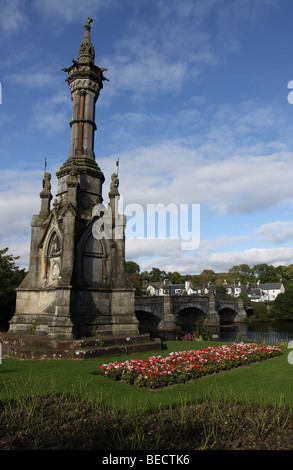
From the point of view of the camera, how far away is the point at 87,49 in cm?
1736

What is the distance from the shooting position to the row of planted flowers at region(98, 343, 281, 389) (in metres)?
8.79

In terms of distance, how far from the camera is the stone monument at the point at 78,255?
44.7 feet

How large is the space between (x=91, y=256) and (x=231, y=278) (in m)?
134

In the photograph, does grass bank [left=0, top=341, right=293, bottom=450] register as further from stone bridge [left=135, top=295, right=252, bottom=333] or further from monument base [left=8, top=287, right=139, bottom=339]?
stone bridge [left=135, top=295, right=252, bottom=333]

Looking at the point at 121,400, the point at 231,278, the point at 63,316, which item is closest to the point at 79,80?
the point at 63,316

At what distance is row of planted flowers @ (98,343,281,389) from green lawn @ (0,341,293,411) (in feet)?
1.10

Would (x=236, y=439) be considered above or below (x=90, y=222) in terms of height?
below

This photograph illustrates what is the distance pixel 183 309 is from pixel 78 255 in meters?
45.1

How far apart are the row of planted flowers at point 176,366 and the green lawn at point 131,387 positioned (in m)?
0.34

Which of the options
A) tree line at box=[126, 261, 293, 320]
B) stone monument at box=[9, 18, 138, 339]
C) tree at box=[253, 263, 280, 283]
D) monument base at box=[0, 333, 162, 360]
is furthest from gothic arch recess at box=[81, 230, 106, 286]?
tree at box=[253, 263, 280, 283]

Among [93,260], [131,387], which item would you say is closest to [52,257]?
[93,260]

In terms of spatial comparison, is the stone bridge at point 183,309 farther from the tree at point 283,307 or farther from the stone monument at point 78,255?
the stone monument at point 78,255
